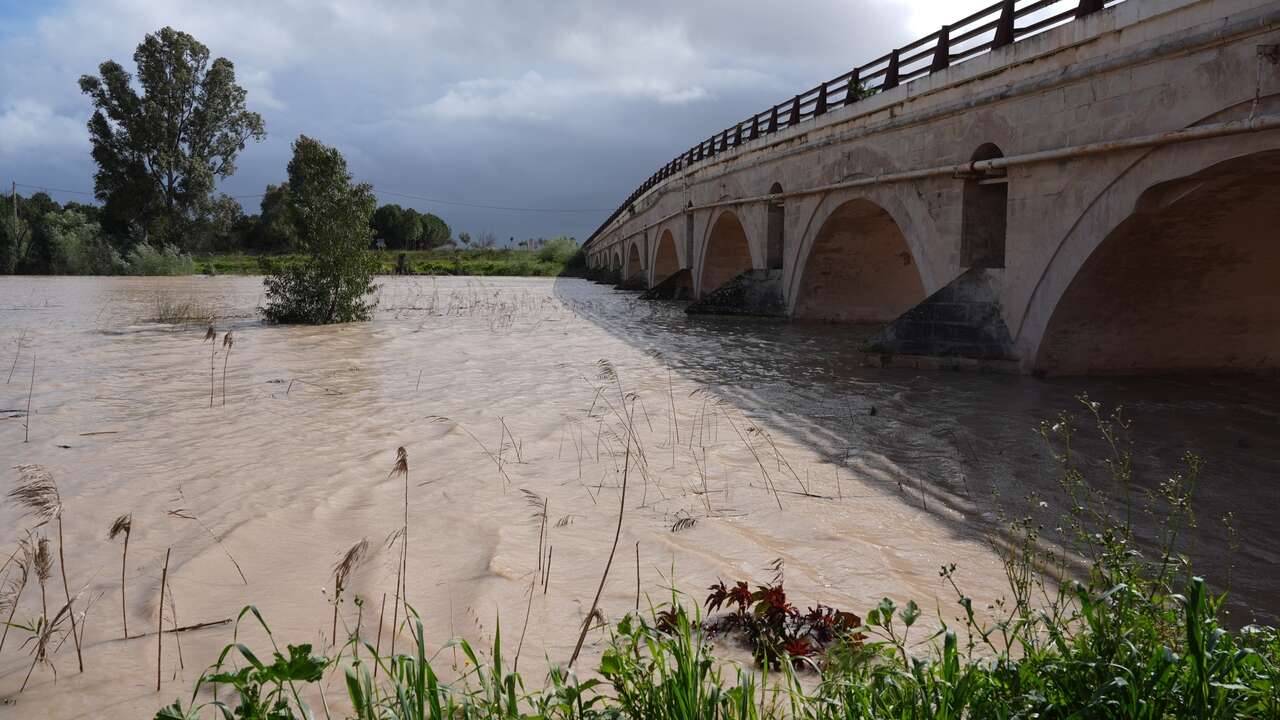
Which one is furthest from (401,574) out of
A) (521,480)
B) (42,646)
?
(521,480)

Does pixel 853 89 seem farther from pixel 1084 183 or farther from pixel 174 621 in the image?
pixel 174 621

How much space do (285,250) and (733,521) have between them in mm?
67674

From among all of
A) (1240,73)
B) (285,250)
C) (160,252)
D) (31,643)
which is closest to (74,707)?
(31,643)

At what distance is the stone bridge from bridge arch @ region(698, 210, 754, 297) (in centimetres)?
945

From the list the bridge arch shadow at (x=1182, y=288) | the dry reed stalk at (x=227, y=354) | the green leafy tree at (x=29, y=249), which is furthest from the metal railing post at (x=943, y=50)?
the green leafy tree at (x=29, y=249)

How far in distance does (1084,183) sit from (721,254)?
1815cm

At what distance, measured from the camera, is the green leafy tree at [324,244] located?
17.4 metres

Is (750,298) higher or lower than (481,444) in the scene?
higher

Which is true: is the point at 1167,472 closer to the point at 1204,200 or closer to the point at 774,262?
the point at 1204,200

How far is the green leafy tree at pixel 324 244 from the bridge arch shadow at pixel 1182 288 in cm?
1261

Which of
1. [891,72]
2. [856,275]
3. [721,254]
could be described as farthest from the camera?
[721,254]

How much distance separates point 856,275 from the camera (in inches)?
776

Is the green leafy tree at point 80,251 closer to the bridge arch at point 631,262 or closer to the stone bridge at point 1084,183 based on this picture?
the bridge arch at point 631,262

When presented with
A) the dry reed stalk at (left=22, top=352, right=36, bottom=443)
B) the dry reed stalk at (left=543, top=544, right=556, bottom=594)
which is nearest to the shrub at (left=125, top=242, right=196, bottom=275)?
the dry reed stalk at (left=22, top=352, right=36, bottom=443)
